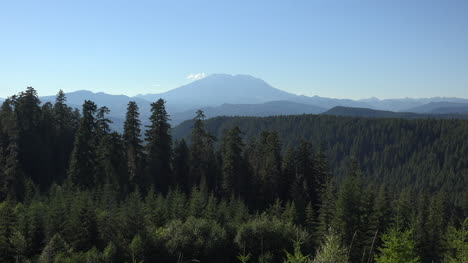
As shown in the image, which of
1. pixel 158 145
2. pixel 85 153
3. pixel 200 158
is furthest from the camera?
pixel 200 158

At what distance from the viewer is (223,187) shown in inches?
2010

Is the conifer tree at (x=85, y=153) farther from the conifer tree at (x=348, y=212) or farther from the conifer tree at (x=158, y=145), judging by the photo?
the conifer tree at (x=348, y=212)

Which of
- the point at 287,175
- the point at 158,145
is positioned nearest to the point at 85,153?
the point at 158,145

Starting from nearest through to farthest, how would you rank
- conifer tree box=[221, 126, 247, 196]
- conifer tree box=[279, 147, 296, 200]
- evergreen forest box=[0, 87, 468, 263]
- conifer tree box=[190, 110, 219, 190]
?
evergreen forest box=[0, 87, 468, 263]
conifer tree box=[221, 126, 247, 196]
conifer tree box=[190, 110, 219, 190]
conifer tree box=[279, 147, 296, 200]

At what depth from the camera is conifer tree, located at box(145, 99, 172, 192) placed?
48.1 metres

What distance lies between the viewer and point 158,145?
1919 inches

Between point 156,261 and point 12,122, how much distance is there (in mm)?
35634

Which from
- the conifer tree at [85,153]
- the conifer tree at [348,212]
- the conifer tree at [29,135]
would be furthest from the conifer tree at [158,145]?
the conifer tree at [348,212]

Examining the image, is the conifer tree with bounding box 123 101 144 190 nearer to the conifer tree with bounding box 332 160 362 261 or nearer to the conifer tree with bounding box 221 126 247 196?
the conifer tree with bounding box 221 126 247 196

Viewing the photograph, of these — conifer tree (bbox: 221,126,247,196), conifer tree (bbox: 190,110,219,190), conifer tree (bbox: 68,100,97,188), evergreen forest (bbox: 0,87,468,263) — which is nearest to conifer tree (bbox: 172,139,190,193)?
evergreen forest (bbox: 0,87,468,263)

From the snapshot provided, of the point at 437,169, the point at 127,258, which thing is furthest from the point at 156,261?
the point at 437,169

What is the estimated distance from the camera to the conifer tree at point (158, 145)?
48109 mm

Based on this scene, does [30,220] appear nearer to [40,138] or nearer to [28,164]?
[28,164]

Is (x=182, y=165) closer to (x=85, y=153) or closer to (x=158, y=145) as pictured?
(x=158, y=145)
